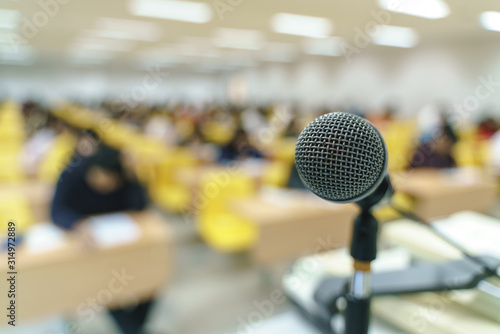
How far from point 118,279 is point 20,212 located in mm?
951

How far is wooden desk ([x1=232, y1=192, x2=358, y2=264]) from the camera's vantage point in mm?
2574

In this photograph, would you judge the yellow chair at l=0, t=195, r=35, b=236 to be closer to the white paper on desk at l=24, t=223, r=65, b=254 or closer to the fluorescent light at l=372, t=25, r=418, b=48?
the white paper on desk at l=24, t=223, r=65, b=254

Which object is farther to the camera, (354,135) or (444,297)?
(444,297)

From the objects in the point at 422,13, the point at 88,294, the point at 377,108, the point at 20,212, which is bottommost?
the point at 377,108

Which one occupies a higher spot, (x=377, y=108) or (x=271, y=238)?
(x=271, y=238)

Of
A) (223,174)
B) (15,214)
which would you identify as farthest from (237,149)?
(15,214)

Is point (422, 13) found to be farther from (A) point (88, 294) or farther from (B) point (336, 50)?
(B) point (336, 50)

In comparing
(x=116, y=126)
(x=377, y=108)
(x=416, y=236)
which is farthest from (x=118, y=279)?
(x=377, y=108)

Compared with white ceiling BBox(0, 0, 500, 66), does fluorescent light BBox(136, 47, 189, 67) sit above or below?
below

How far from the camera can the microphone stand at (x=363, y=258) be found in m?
0.46

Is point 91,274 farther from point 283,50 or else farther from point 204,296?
point 283,50

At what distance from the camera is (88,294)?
184cm

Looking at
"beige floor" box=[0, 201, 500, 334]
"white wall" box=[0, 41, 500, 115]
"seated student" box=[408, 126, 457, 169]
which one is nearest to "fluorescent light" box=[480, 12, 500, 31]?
"white wall" box=[0, 41, 500, 115]

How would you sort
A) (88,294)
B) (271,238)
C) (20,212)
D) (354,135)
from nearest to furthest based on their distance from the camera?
1. (354,135)
2. (88,294)
3. (20,212)
4. (271,238)
